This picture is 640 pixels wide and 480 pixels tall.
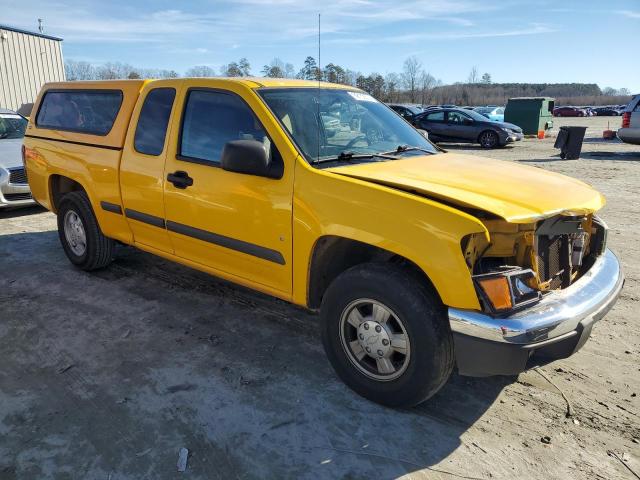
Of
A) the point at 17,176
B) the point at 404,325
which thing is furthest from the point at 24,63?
the point at 404,325

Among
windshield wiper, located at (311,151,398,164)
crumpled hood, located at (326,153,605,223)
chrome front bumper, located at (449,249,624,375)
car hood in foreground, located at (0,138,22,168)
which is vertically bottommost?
chrome front bumper, located at (449,249,624,375)

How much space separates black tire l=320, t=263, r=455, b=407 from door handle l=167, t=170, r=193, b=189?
4.86ft

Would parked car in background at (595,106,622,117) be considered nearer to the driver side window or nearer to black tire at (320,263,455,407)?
the driver side window

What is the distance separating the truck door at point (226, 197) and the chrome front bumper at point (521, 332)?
4.22 feet

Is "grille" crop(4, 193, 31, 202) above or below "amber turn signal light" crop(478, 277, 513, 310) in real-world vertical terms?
below

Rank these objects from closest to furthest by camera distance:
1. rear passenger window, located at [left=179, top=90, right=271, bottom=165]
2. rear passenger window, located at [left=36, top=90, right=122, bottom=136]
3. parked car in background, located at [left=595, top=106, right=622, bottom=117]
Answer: rear passenger window, located at [left=179, top=90, right=271, bottom=165] → rear passenger window, located at [left=36, top=90, right=122, bottom=136] → parked car in background, located at [left=595, top=106, right=622, bottom=117]

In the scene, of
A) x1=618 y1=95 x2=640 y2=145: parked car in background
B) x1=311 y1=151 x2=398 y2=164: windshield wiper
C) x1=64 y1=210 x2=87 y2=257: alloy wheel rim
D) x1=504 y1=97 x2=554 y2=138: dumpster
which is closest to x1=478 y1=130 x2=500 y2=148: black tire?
x1=618 y1=95 x2=640 y2=145: parked car in background

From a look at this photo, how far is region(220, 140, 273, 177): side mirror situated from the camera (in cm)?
322

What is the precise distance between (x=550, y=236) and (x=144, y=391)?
2663mm

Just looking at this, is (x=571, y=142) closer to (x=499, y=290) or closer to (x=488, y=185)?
(x=488, y=185)

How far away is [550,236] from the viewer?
2973 mm

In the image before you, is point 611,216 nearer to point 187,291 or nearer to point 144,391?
point 187,291

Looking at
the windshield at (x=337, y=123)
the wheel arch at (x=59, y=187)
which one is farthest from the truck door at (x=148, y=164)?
the wheel arch at (x=59, y=187)

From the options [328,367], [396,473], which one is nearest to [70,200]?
[328,367]
